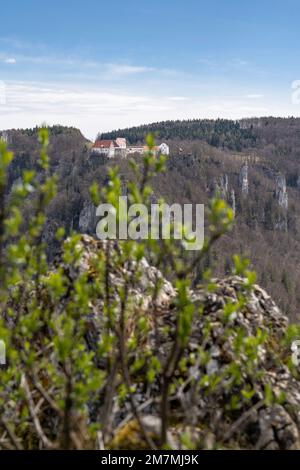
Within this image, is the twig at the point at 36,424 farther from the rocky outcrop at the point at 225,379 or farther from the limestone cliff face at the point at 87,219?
the limestone cliff face at the point at 87,219

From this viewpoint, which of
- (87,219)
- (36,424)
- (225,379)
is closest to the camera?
(36,424)

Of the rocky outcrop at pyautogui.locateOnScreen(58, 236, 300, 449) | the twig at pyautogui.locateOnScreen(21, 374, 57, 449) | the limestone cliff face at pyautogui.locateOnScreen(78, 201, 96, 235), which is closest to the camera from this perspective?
the twig at pyautogui.locateOnScreen(21, 374, 57, 449)

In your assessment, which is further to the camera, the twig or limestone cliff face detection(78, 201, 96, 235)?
limestone cliff face detection(78, 201, 96, 235)

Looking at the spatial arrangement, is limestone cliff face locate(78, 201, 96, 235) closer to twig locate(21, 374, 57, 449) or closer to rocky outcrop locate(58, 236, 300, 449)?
rocky outcrop locate(58, 236, 300, 449)

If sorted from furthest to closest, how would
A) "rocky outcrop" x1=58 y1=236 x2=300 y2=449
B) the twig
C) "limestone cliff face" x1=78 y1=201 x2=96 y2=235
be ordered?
"limestone cliff face" x1=78 y1=201 x2=96 y2=235 → "rocky outcrop" x1=58 y1=236 x2=300 y2=449 → the twig

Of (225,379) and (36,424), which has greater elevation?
(36,424)

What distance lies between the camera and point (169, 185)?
177 meters

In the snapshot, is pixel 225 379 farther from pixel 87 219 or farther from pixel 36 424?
pixel 87 219

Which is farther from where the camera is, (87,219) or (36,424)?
(87,219)

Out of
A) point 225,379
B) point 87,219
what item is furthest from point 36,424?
point 87,219

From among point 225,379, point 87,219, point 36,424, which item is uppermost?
point 36,424

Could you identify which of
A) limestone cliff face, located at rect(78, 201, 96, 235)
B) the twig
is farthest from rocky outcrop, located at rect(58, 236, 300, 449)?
limestone cliff face, located at rect(78, 201, 96, 235)

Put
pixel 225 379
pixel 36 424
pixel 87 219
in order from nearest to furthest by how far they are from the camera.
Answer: pixel 36 424 → pixel 225 379 → pixel 87 219

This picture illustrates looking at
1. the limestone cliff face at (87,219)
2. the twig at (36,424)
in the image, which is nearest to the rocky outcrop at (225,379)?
the twig at (36,424)
